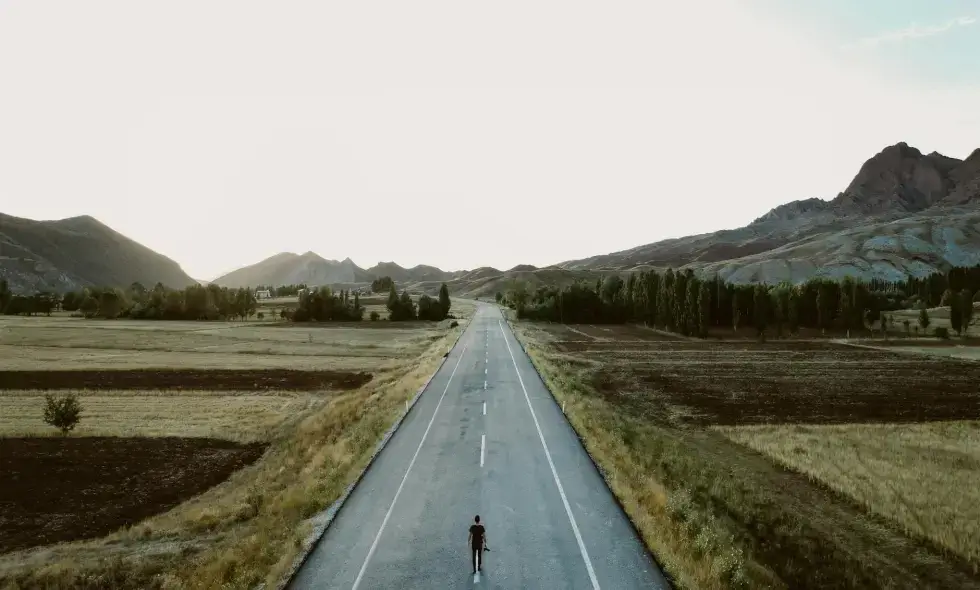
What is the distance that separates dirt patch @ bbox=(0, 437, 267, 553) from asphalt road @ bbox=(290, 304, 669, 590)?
9.00 metres

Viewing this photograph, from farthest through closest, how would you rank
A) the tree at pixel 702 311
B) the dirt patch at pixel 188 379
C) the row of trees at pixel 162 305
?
the row of trees at pixel 162 305
the tree at pixel 702 311
the dirt patch at pixel 188 379

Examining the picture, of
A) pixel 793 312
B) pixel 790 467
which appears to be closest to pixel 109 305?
pixel 793 312

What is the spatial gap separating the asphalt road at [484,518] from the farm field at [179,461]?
141 cm

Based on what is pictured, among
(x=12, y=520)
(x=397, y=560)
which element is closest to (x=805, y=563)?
(x=397, y=560)

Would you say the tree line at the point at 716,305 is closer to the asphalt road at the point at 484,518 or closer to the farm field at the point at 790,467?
the farm field at the point at 790,467

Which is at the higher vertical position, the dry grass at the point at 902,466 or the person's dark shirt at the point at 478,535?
the person's dark shirt at the point at 478,535

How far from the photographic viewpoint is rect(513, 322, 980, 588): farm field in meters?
16.2

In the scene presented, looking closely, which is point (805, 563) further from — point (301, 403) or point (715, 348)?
point (715, 348)

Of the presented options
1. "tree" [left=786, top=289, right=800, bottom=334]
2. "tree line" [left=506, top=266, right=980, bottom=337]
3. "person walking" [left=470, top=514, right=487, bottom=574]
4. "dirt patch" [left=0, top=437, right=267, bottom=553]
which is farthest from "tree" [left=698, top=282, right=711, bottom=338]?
"person walking" [left=470, top=514, right=487, bottom=574]

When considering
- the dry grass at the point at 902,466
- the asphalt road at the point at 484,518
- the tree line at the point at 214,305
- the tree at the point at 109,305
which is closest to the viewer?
the asphalt road at the point at 484,518

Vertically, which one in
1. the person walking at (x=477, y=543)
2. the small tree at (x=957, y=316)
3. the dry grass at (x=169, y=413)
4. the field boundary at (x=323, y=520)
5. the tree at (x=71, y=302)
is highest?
the tree at (x=71, y=302)

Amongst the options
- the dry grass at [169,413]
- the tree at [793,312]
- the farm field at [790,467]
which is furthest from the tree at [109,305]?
the tree at [793,312]

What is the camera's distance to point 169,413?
3947cm

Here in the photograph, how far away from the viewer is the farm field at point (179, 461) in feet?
53.0
